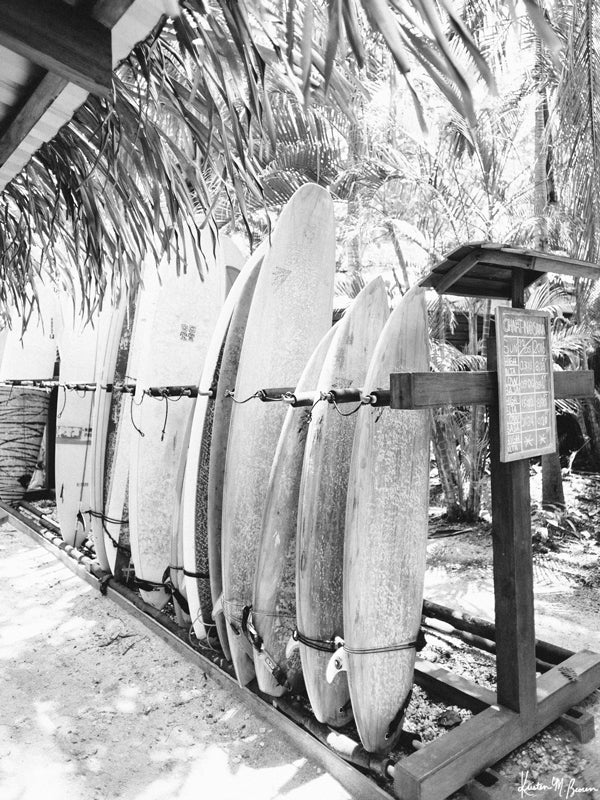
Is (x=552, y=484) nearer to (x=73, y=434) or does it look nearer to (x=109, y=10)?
(x=73, y=434)

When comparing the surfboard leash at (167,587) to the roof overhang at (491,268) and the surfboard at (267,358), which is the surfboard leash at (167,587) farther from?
the roof overhang at (491,268)

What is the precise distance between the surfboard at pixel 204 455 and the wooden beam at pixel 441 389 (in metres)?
1.35

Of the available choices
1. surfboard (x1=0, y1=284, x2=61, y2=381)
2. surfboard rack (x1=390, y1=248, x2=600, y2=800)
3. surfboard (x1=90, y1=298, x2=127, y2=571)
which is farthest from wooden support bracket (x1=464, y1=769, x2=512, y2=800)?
surfboard (x1=0, y1=284, x2=61, y2=381)

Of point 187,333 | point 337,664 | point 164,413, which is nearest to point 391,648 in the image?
point 337,664

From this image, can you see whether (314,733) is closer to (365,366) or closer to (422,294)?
(365,366)

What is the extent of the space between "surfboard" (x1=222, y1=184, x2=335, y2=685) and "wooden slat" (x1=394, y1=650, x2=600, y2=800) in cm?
96

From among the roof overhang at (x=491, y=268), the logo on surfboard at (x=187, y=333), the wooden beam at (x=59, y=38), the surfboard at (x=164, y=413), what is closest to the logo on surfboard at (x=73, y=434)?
the surfboard at (x=164, y=413)

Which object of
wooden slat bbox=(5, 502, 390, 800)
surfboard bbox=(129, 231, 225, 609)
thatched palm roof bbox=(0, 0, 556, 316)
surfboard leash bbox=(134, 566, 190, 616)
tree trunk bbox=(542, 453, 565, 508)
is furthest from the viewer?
→ tree trunk bbox=(542, 453, 565, 508)

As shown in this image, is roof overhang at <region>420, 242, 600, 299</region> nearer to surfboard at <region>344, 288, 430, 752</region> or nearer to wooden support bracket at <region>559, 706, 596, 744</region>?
surfboard at <region>344, 288, 430, 752</region>

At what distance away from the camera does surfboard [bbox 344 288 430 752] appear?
7.23 ft

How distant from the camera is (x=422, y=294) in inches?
98.5

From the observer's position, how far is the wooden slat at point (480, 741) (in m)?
1.90

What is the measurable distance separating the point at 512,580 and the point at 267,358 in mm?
1515

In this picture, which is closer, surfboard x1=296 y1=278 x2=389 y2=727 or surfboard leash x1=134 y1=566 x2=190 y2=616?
surfboard x1=296 y1=278 x2=389 y2=727
